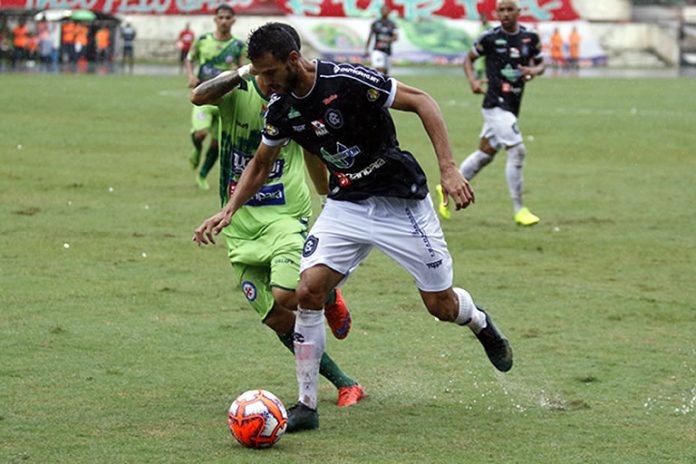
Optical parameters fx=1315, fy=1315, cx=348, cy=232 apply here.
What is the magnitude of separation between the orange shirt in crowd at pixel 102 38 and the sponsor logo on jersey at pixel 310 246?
46661mm

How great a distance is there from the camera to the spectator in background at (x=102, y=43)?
5200 centimetres

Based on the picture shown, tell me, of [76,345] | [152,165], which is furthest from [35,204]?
[76,345]

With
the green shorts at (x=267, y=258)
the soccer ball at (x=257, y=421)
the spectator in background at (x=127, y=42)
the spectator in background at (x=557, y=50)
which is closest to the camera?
the soccer ball at (x=257, y=421)

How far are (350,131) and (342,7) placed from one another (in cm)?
5301

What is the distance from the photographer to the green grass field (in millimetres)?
6547

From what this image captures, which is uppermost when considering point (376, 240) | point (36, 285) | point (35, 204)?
point (376, 240)

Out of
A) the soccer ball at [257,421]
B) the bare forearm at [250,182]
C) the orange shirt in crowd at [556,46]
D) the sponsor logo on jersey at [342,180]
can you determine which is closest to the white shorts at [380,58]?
the orange shirt in crowd at [556,46]

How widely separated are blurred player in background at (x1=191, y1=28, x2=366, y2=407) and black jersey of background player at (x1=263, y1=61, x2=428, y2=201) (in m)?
0.59

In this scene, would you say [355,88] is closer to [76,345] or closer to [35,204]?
[76,345]

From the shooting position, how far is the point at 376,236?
6.82 m

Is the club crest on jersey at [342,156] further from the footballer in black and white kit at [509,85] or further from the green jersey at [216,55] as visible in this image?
the green jersey at [216,55]

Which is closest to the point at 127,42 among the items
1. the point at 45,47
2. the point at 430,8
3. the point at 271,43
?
the point at 45,47

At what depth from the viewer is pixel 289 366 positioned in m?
8.16

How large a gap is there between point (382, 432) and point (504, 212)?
351 inches
